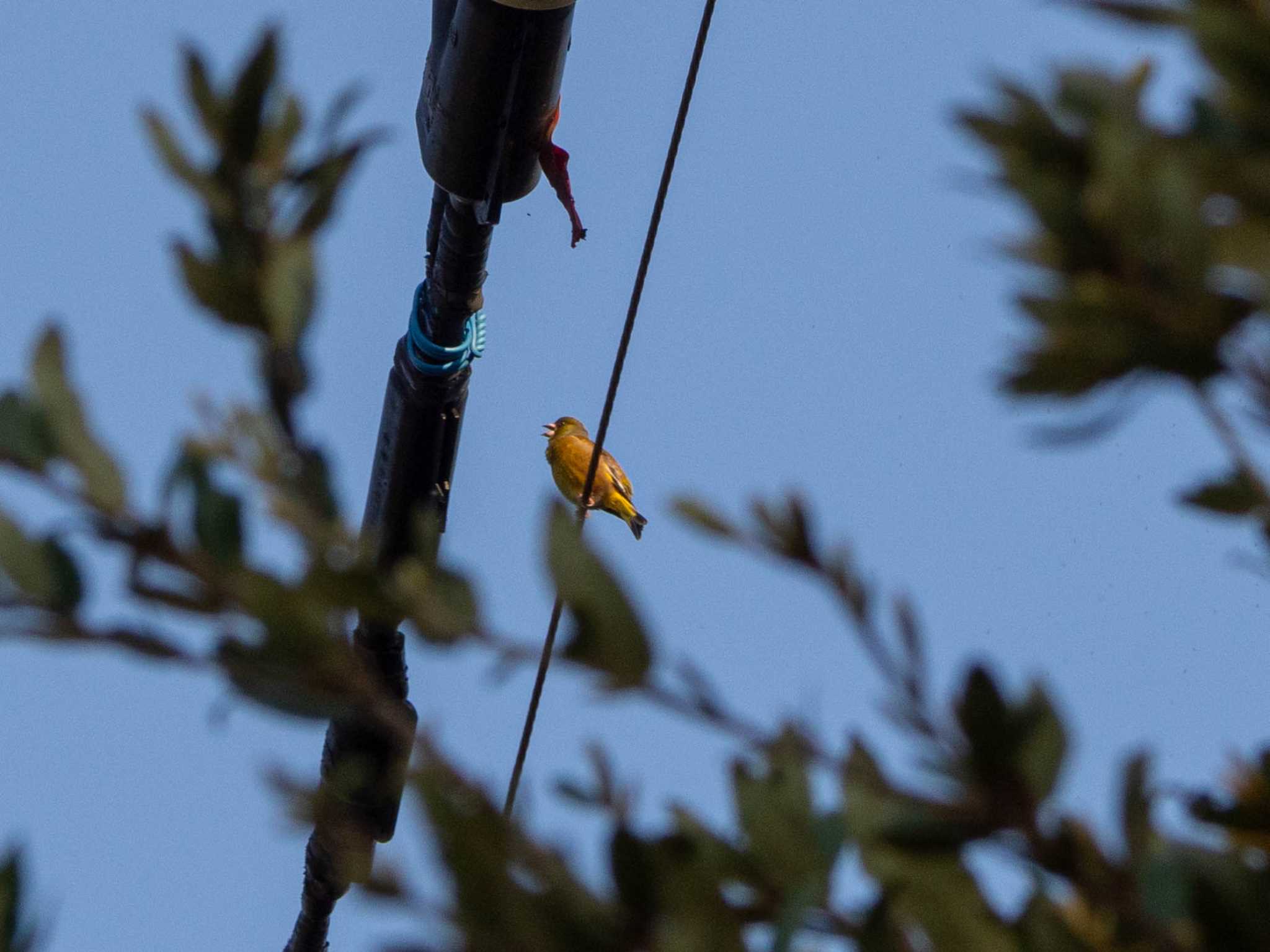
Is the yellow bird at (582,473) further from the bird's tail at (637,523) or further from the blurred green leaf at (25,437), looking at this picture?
the blurred green leaf at (25,437)

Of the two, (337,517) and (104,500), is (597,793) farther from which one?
(104,500)

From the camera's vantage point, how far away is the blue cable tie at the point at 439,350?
3369 mm

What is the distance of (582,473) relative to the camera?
7.23 metres

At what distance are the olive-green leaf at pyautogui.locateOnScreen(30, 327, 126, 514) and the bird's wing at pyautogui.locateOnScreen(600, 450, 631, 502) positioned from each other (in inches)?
242

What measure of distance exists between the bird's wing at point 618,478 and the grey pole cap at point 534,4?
443 centimetres

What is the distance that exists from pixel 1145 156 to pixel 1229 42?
0.39 ft

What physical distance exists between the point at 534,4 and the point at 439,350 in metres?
0.76

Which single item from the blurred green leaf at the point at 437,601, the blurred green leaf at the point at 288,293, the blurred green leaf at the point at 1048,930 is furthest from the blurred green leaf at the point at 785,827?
the blurred green leaf at the point at 288,293

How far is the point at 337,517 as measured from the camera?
4.18 ft

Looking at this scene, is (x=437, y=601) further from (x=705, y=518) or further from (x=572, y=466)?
(x=572, y=466)

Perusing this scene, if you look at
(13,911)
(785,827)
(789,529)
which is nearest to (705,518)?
(789,529)

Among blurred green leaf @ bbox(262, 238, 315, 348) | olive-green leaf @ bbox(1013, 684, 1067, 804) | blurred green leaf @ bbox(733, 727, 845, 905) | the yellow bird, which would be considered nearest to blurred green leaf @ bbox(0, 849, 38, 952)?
blurred green leaf @ bbox(262, 238, 315, 348)

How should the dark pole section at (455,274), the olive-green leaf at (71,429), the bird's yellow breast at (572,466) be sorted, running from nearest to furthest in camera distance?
the olive-green leaf at (71,429) < the dark pole section at (455,274) < the bird's yellow breast at (572,466)

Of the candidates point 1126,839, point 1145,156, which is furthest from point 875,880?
point 1145,156
